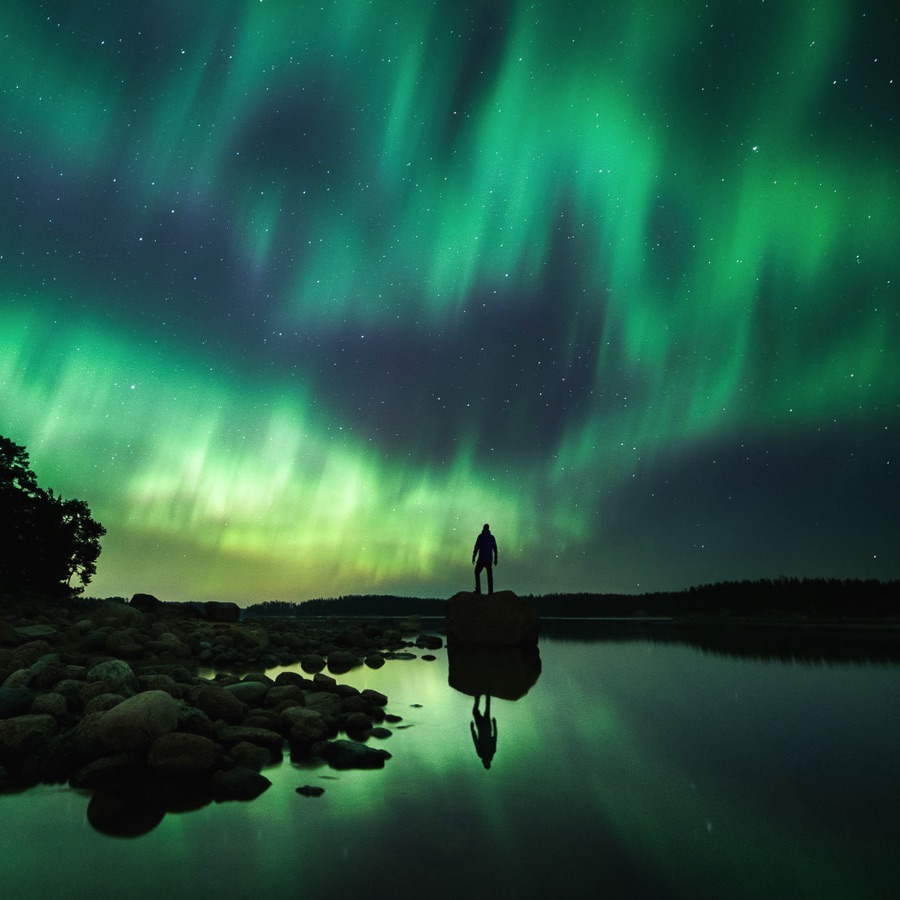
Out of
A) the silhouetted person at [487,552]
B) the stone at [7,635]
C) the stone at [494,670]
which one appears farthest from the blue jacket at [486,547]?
the stone at [7,635]

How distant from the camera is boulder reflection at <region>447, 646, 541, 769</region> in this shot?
275 inches

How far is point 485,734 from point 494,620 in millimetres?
13496

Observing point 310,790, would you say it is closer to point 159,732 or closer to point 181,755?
point 181,755

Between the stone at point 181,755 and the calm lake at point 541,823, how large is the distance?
0.61 m

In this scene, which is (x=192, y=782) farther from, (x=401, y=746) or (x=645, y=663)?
(x=645, y=663)

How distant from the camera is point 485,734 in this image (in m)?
6.99

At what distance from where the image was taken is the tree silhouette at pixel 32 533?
31156mm

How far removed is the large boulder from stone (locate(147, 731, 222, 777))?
15324 mm

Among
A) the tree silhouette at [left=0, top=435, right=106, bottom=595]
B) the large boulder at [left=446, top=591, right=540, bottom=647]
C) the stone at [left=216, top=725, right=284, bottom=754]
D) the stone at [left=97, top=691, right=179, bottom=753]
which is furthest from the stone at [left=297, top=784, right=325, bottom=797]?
the tree silhouette at [left=0, top=435, right=106, bottom=595]

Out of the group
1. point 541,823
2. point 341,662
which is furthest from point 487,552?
point 541,823

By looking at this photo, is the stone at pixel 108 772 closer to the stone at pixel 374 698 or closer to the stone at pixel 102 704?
the stone at pixel 102 704

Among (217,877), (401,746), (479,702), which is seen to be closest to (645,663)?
(479,702)

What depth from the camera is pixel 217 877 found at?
3.42 metres

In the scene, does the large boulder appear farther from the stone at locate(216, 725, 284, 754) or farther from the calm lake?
the stone at locate(216, 725, 284, 754)
